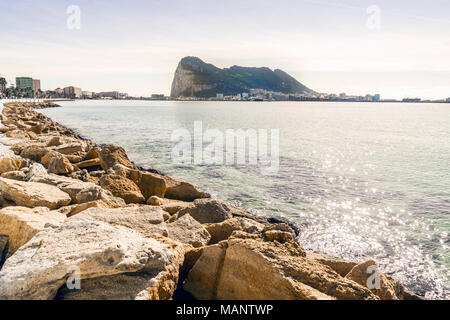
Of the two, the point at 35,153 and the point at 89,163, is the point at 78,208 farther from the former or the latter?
the point at 35,153

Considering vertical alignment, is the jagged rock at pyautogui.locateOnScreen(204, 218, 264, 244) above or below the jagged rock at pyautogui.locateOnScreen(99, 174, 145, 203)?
below

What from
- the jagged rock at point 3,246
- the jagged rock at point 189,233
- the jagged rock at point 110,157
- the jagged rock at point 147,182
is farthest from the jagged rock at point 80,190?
the jagged rock at point 110,157

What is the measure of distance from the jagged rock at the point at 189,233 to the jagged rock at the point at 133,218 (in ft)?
1.23

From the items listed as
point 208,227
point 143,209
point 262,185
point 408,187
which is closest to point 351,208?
point 262,185

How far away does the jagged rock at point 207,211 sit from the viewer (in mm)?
7281

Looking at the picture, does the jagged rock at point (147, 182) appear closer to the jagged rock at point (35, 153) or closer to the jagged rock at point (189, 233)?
the jagged rock at point (189, 233)

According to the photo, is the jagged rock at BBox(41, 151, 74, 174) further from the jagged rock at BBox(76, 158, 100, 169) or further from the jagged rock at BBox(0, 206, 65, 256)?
the jagged rock at BBox(0, 206, 65, 256)

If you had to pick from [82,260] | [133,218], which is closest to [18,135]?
[133,218]

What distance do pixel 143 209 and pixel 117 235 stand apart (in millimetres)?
1690

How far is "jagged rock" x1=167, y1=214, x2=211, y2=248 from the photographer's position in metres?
5.26

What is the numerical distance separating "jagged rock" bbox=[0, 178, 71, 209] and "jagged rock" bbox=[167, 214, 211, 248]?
2201 millimetres

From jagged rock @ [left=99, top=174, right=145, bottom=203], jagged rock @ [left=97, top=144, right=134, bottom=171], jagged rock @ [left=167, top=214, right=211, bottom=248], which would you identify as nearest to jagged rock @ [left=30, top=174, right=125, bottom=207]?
jagged rock @ [left=99, top=174, right=145, bottom=203]

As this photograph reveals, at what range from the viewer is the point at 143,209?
5.56 meters
